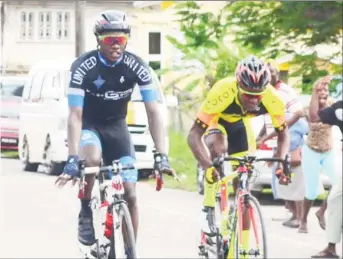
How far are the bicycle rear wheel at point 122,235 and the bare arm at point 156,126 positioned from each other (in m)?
0.81

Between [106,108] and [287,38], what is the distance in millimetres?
4689

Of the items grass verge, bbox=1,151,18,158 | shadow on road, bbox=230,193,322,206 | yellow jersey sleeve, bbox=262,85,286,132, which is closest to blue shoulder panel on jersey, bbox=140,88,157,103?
grass verge, bbox=1,151,18,158

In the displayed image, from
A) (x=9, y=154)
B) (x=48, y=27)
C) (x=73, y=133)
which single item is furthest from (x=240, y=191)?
(x=48, y=27)

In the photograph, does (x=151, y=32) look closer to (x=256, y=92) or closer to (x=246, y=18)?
(x=256, y=92)

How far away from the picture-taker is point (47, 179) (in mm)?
5344

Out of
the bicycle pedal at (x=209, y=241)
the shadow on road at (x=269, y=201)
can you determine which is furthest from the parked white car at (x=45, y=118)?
the shadow on road at (x=269, y=201)

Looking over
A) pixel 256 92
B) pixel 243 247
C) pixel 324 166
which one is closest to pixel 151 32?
pixel 256 92

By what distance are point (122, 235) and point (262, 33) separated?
4.43 metres

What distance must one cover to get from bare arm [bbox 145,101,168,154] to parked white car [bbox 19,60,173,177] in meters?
0.04

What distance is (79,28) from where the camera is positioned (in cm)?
416

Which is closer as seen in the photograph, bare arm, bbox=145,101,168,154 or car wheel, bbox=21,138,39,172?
car wheel, bbox=21,138,39,172

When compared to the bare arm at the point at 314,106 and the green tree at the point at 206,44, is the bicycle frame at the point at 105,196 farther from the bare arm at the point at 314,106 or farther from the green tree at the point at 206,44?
the bare arm at the point at 314,106

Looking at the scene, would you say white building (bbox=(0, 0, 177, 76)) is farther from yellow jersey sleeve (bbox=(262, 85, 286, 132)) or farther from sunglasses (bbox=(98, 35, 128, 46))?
yellow jersey sleeve (bbox=(262, 85, 286, 132))

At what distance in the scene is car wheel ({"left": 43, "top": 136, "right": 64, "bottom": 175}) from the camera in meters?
5.14
